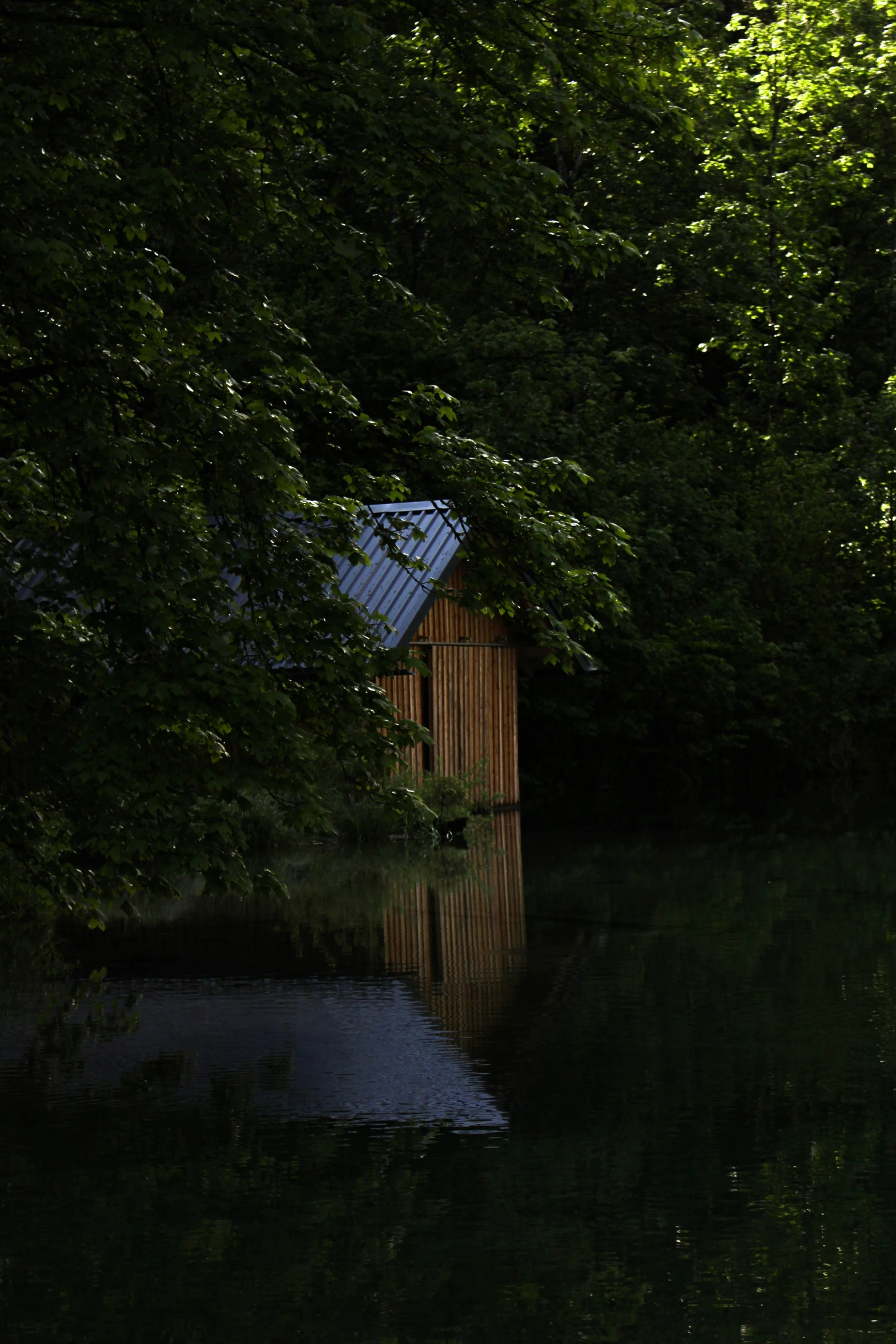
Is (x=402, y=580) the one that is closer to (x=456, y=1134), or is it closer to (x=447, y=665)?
(x=447, y=665)

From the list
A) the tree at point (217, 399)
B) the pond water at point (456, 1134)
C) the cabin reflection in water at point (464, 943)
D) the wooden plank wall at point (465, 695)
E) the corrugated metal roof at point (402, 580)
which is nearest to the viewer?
the pond water at point (456, 1134)

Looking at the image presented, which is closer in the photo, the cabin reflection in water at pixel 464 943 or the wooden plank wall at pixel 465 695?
the cabin reflection in water at pixel 464 943

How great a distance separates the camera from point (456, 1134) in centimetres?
780

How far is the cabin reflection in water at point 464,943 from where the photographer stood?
1098cm

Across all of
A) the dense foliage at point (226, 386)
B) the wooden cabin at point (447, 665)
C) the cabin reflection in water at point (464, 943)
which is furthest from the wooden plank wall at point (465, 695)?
the dense foliage at point (226, 386)

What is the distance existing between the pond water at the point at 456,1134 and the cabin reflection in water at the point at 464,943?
0.22ft

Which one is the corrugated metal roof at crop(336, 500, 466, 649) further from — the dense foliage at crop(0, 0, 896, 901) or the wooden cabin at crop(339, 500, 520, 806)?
the dense foliage at crop(0, 0, 896, 901)

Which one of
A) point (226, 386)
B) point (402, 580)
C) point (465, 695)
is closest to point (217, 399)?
point (226, 386)

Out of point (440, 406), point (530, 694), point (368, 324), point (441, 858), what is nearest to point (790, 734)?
point (530, 694)

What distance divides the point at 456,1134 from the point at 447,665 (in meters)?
22.0

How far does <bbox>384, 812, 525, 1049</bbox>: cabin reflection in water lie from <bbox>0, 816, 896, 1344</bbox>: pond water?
0.22 feet

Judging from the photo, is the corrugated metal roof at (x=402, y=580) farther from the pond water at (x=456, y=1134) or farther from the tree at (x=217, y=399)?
the tree at (x=217, y=399)

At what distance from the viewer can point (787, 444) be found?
42906mm

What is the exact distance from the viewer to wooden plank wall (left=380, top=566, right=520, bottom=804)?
1144 inches
